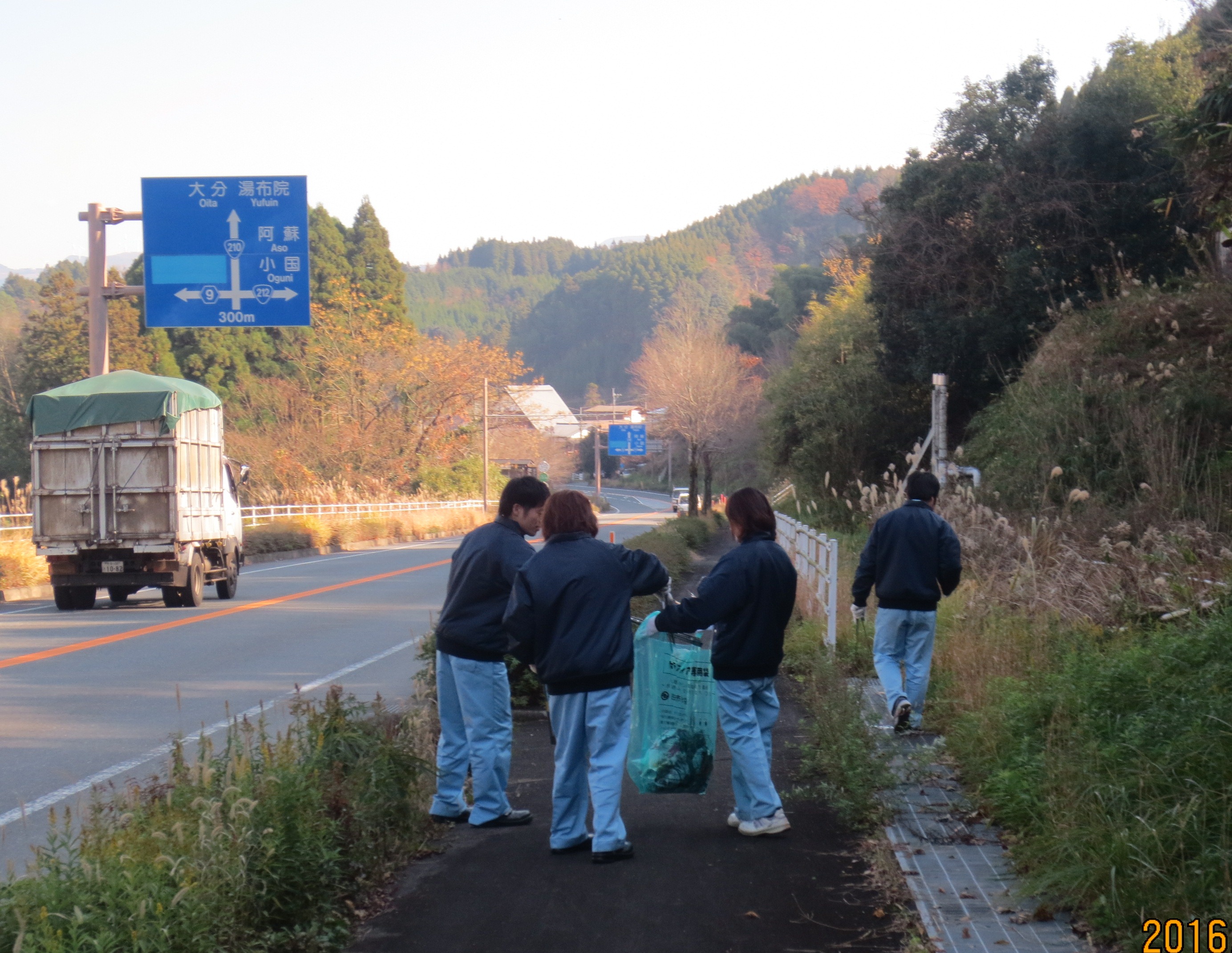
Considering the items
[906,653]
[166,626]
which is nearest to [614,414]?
[166,626]

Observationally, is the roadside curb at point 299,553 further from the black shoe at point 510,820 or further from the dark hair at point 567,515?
the dark hair at point 567,515

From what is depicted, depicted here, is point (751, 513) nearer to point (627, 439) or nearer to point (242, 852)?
point (242, 852)

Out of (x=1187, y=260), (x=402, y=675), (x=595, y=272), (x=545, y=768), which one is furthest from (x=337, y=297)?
(x=595, y=272)

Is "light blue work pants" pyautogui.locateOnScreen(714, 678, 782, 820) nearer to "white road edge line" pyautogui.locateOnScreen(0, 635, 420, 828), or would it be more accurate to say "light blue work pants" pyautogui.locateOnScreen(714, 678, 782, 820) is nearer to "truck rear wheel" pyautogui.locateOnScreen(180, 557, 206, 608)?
"white road edge line" pyautogui.locateOnScreen(0, 635, 420, 828)

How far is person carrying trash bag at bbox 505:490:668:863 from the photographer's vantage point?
5.35 m

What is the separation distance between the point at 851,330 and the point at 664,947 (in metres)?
28.9

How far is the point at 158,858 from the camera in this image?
3984 millimetres

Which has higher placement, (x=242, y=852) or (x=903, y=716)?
(x=242, y=852)

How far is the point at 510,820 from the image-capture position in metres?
6.14

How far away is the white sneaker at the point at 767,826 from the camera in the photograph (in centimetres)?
582

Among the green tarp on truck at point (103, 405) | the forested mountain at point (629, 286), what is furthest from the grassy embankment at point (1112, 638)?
the forested mountain at point (629, 286)

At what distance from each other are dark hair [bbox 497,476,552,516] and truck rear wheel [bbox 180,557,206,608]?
1337 centimetres

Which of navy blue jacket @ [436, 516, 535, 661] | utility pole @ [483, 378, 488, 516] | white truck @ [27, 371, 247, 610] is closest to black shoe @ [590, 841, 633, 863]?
navy blue jacket @ [436, 516, 535, 661]

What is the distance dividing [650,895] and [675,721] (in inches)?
47.0
